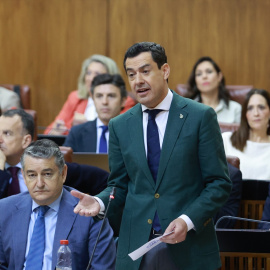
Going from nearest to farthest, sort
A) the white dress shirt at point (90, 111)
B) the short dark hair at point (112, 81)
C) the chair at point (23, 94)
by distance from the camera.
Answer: the short dark hair at point (112, 81) < the white dress shirt at point (90, 111) < the chair at point (23, 94)

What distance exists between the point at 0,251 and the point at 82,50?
3.04 m

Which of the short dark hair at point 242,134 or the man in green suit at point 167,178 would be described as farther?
the short dark hair at point 242,134

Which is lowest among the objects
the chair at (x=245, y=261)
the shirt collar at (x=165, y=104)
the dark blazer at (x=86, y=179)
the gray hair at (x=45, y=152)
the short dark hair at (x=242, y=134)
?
the chair at (x=245, y=261)

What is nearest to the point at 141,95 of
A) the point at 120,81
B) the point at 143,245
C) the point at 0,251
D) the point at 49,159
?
the point at 143,245

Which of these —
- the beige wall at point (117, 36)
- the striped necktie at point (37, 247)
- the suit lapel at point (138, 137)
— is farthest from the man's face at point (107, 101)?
the suit lapel at point (138, 137)

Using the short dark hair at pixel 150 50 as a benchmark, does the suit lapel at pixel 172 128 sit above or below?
below

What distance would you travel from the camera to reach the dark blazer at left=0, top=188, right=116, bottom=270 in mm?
1665

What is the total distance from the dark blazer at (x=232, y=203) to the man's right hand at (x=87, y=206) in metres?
1.06

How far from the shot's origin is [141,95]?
4.71 feet

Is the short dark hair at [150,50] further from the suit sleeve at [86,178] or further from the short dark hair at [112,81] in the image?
the short dark hair at [112,81]

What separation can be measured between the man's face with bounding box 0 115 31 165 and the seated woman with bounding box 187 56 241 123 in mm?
1557

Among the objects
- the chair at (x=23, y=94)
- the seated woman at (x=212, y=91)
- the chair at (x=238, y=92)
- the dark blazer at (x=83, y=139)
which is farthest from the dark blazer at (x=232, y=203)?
the chair at (x=23, y=94)

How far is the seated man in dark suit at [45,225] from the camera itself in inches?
66.2

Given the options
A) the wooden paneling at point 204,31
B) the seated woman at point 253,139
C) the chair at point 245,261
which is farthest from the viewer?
the wooden paneling at point 204,31
